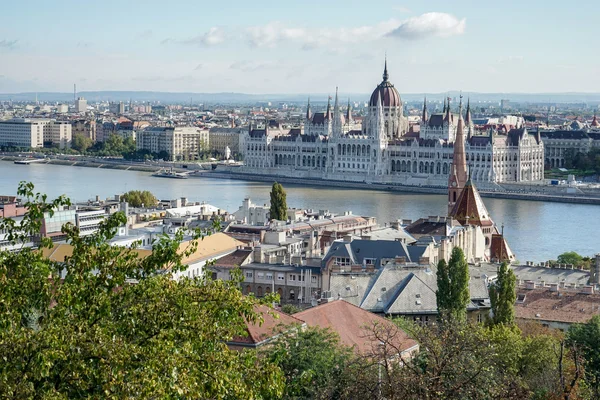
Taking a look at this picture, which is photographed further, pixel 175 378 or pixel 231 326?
pixel 231 326

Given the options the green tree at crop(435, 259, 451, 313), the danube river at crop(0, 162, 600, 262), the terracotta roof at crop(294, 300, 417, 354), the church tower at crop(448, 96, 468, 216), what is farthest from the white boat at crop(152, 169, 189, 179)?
the terracotta roof at crop(294, 300, 417, 354)

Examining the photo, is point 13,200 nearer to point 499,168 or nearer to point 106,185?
point 106,185

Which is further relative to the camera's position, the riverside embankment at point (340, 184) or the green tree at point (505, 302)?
the riverside embankment at point (340, 184)

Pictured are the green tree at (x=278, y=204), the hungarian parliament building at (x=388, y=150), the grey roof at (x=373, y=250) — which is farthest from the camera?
the hungarian parliament building at (x=388, y=150)

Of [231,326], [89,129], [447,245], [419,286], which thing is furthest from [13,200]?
[89,129]

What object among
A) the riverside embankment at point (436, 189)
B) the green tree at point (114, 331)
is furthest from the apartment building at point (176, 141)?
the green tree at point (114, 331)

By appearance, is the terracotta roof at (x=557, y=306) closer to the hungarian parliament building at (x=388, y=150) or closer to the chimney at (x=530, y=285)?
the chimney at (x=530, y=285)
